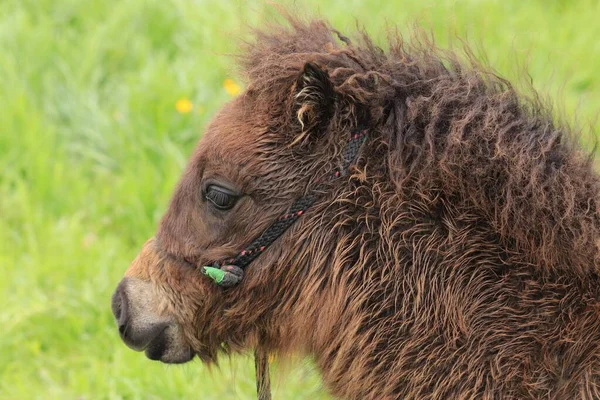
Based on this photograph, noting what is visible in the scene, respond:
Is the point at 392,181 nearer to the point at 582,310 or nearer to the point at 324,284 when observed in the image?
the point at 324,284

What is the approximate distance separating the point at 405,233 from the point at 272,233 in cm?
48

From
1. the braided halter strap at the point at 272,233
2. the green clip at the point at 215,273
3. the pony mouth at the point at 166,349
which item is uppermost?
the braided halter strap at the point at 272,233

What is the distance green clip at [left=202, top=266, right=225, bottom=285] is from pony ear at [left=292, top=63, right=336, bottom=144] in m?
0.55

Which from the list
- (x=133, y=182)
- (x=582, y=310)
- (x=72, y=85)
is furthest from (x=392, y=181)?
(x=72, y=85)

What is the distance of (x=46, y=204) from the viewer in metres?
5.93

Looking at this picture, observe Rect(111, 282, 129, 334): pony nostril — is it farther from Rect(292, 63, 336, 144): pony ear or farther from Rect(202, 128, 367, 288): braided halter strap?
Rect(292, 63, 336, 144): pony ear

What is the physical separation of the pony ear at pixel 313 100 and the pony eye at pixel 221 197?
309mm

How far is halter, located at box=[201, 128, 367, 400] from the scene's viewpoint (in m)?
2.85

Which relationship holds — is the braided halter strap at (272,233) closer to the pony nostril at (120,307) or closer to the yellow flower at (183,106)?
the pony nostril at (120,307)

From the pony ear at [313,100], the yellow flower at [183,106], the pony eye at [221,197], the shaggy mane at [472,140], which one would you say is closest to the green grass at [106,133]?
the yellow flower at [183,106]

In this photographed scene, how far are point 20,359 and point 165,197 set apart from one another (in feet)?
5.03

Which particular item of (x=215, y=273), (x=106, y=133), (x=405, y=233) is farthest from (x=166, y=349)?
(x=106, y=133)

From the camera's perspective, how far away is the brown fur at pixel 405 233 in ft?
8.61

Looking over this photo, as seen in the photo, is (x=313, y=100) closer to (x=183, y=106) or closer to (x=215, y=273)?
(x=215, y=273)
